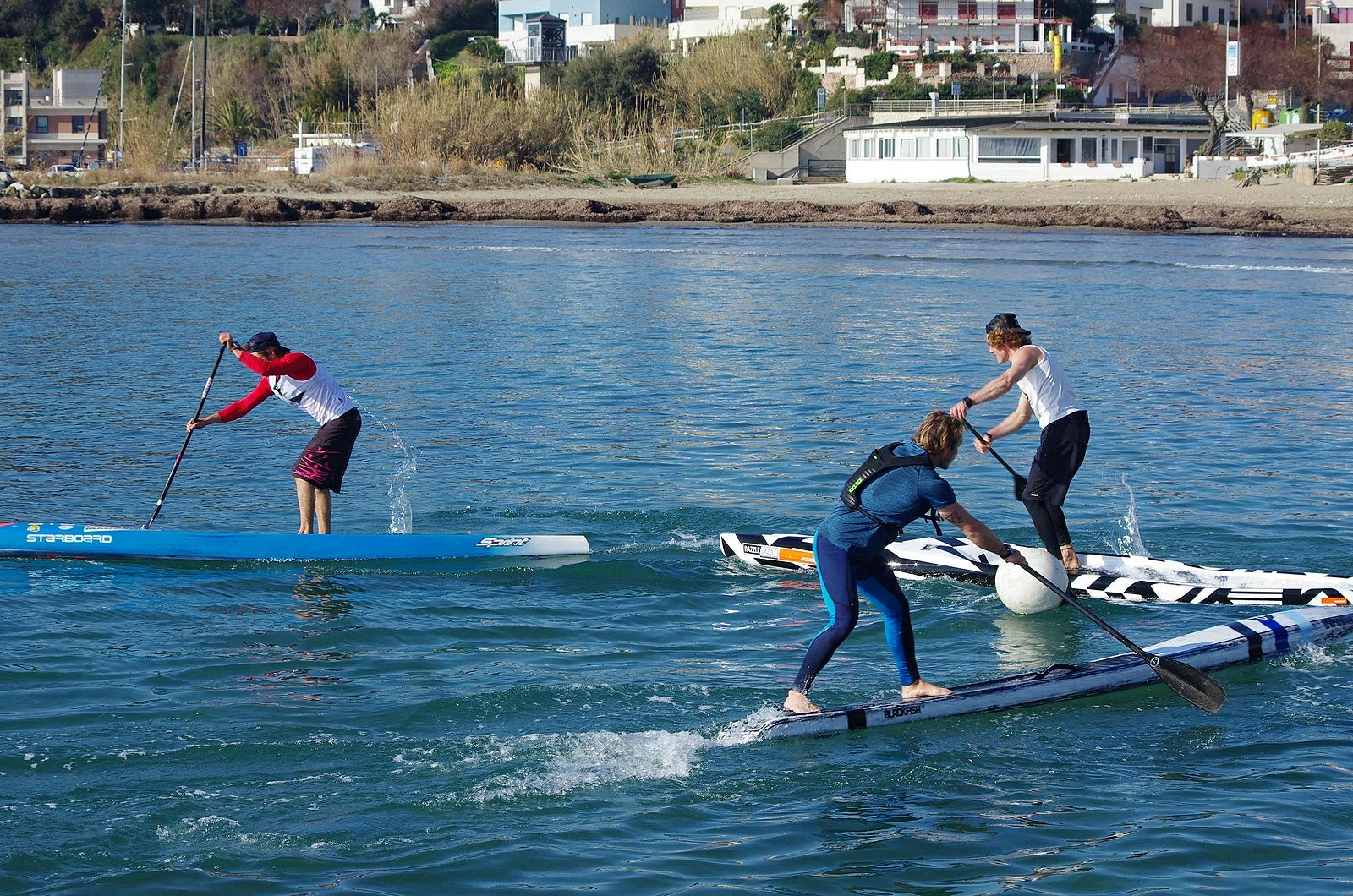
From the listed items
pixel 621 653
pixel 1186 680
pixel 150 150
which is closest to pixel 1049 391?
pixel 1186 680

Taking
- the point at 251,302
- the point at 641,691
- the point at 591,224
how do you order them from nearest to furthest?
the point at 641,691 < the point at 251,302 < the point at 591,224

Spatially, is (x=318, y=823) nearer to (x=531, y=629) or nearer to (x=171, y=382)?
(x=531, y=629)

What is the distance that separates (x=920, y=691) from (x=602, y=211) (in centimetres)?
5043

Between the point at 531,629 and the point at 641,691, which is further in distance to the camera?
the point at 531,629

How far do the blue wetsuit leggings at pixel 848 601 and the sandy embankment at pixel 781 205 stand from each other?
41314 mm

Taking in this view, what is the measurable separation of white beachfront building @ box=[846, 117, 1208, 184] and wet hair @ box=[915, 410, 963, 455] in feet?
191

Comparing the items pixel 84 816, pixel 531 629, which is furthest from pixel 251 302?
pixel 84 816

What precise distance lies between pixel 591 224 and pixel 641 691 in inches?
1921

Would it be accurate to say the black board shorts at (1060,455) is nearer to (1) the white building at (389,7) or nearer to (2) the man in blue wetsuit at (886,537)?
(2) the man in blue wetsuit at (886,537)

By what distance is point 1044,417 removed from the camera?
10836 mm

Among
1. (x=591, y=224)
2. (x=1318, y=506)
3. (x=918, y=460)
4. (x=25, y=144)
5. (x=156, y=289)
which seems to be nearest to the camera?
(x=918, y=460)

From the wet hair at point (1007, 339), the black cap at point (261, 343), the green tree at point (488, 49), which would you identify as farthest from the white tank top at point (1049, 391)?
the green tree at point (488, 49)

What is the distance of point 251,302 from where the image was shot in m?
32.2

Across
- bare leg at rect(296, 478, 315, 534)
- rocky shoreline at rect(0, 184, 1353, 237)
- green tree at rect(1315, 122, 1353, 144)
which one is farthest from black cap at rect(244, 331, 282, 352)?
green tree at rect(1315, 122, 1353, 144)
